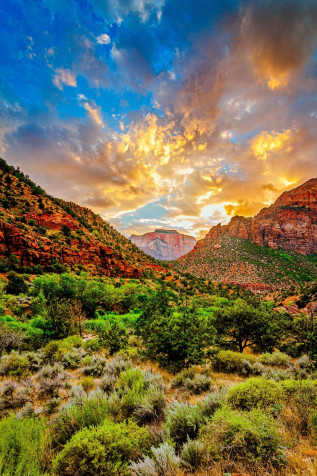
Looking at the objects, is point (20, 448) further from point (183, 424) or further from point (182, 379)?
point (182, 379)

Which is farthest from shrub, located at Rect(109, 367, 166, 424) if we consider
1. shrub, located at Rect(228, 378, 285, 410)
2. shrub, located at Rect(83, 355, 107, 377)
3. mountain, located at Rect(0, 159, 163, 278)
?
mountain, located at Rect(0, 159, 163, 278)

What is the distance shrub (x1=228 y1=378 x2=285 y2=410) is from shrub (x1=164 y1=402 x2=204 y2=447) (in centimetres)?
88

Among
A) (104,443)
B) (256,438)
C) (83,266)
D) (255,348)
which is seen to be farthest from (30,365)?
(83,266)

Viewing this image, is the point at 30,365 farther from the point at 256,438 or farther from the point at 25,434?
the point at 256,438

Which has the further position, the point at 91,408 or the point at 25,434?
the point at 91,408

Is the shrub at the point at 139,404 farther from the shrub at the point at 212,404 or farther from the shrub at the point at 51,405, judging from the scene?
the shrub at the point at 51,405

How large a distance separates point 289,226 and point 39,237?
130 meters

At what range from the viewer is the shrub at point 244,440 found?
8.51 feet

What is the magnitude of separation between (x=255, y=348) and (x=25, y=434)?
39.3 feet

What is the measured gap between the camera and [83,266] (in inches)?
1259

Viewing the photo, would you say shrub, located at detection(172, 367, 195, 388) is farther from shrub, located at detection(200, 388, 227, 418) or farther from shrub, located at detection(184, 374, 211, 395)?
shrub, located at detection(200, 388, 227, 418)

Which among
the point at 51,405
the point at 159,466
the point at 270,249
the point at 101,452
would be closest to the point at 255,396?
the point at 159,466

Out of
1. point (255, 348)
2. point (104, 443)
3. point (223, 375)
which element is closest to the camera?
point (104, 443)

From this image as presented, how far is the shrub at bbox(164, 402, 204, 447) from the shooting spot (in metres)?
3.36
